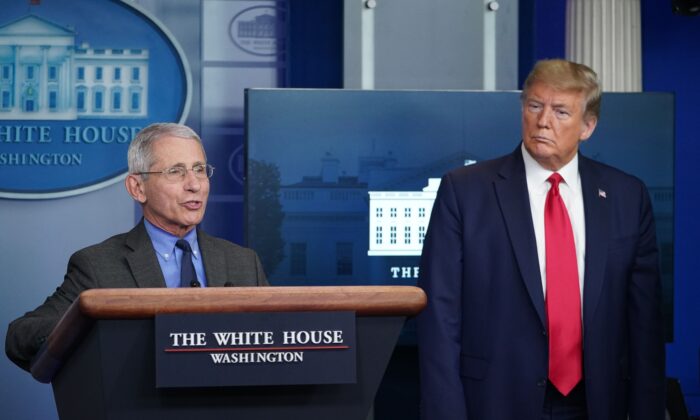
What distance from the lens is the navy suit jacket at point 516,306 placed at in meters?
2.25

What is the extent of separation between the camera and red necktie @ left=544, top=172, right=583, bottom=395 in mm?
2252

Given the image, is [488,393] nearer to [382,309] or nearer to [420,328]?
[420,328]

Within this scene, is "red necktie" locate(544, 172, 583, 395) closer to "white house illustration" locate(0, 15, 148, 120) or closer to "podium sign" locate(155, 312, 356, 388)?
"podium sign" locate(155, 312, 356, 388)

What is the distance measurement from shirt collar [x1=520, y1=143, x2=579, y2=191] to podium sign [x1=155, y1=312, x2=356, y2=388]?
128 centimetres

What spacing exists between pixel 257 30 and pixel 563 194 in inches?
85.4

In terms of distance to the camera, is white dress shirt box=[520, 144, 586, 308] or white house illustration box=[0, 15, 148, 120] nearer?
white dress shirt box=[520, 144, 586, 308]

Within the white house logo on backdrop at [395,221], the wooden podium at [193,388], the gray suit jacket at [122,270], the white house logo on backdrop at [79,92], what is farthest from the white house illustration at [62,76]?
the wooden podium at [193,388]

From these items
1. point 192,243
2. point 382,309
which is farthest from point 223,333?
point 192,243

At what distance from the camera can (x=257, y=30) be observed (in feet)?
13.8

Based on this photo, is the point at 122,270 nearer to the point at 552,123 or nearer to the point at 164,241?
the point at 164,241

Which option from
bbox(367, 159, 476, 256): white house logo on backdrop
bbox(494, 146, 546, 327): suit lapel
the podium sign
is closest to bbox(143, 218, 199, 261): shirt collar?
bbox(494, 146, 546, 327): suit lapel

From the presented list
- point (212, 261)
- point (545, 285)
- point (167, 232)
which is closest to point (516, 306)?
point (545, 285)

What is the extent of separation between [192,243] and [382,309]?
3.32 feet

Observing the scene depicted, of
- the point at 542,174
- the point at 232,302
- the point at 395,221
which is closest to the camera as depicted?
the point at 232,302
